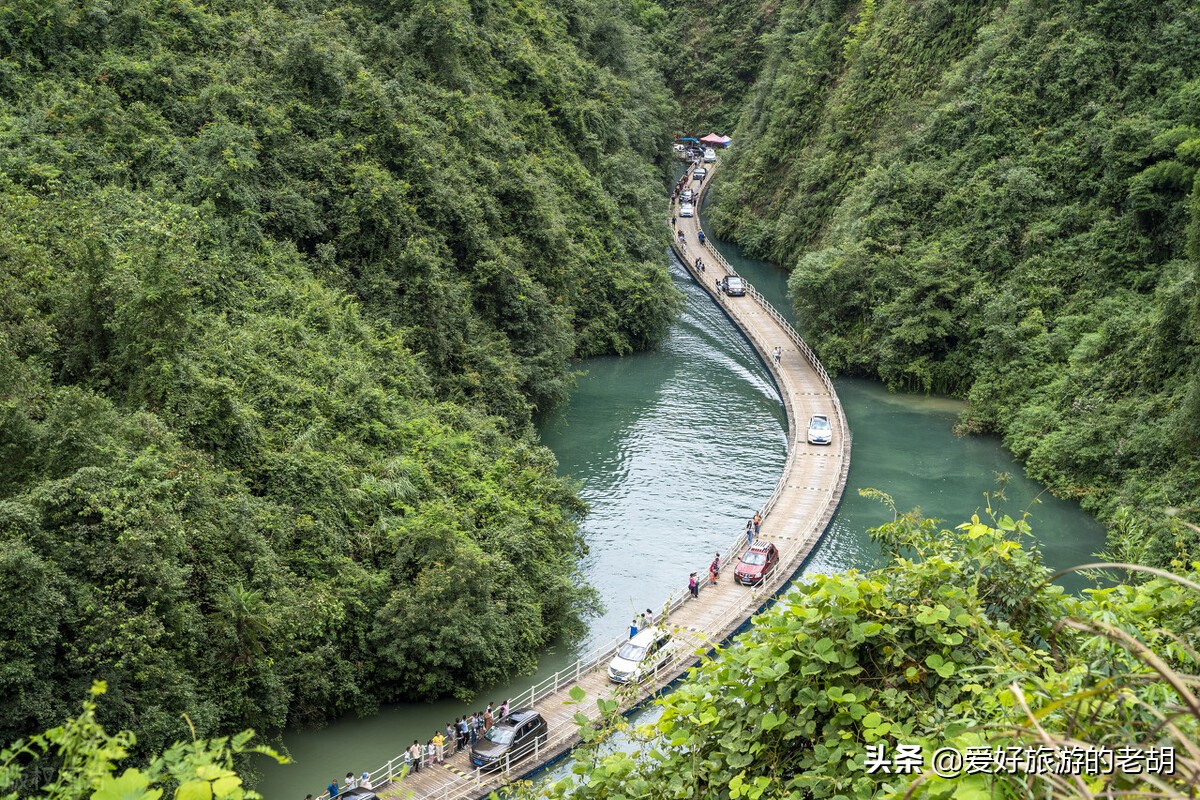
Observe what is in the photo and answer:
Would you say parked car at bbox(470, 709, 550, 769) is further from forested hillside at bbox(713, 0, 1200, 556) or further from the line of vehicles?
the line of vehicles

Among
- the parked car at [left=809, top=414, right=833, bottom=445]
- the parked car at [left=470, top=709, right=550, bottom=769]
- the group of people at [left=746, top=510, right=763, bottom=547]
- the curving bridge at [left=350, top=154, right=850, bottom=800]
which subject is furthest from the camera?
the parked car at [left=809, top=414, right=833, bottom=445]

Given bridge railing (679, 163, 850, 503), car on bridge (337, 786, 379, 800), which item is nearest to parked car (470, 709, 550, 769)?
car on bridge (337, 786, 379, 800)

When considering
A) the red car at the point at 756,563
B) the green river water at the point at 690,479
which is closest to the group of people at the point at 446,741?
the green river water at the point at 690,479

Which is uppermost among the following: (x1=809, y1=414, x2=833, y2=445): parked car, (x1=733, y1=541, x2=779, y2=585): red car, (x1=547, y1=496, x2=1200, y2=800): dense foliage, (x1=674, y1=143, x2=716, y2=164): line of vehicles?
(x1=674, y1=143, x2=716, y2=164): line of vehicles

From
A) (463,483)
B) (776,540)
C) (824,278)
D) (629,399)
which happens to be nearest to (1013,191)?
(824,278)

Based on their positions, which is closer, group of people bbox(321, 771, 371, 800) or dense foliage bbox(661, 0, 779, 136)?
group of people bbox(321, 771, 371, 800)

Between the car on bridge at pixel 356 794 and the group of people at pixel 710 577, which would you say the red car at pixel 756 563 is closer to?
the group of people at pixel 710 577

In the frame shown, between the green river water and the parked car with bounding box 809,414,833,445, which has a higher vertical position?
the parked car with bounding box 809,414,833,445
